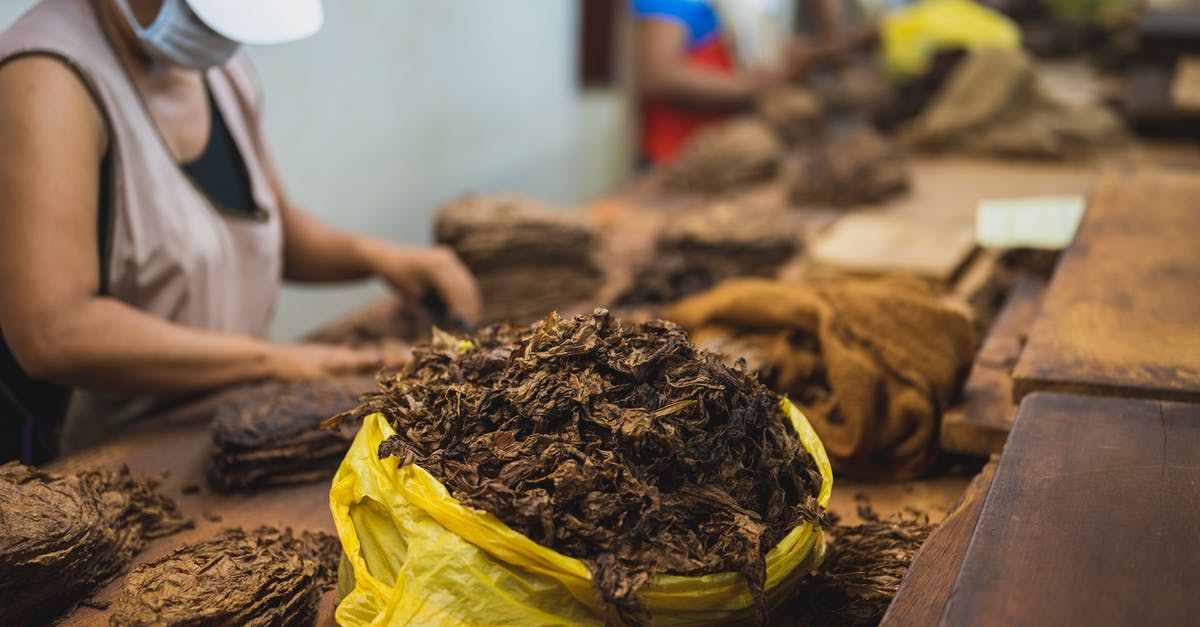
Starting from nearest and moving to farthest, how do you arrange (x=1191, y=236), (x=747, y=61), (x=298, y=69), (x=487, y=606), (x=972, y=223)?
(x=487, y=606) < (x=1191, y=236) < (x=972, y=223) < (x=298, y=69) < (x=747, y=61)

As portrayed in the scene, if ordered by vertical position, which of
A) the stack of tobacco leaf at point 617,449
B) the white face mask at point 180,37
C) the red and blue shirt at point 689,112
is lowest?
the red and blue shirt at point 689,112

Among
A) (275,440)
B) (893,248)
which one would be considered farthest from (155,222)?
(893,248)

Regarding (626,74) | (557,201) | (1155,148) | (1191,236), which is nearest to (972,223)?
(1191,236)

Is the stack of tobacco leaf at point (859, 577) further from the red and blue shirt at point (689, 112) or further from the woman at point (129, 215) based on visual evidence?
the red and blue shirt at point (689, 112)

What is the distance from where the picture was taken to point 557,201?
679cm

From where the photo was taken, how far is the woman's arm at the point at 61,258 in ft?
6.31

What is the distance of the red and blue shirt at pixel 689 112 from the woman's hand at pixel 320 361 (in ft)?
11.8

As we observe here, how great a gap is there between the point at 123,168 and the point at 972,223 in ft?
9.26

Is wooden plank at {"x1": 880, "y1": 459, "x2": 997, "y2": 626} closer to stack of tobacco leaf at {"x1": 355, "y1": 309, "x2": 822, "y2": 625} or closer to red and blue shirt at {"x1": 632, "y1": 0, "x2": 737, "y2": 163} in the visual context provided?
stack of tobacco leaf at {"x1": 355, "y1": 309, "x2": 822, "y2": 625}

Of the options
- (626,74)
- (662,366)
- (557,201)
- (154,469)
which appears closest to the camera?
(662,366)

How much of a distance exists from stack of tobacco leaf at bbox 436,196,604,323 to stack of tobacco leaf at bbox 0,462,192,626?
4.64 feet

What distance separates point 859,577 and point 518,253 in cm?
170

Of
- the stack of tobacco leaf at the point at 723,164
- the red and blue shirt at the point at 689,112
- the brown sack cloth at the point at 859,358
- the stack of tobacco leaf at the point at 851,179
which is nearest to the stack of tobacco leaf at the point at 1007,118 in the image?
the stack of tobacco leaf at the point at 851,179

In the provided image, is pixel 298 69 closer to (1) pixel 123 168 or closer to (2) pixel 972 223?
(1) pixel 123 168
